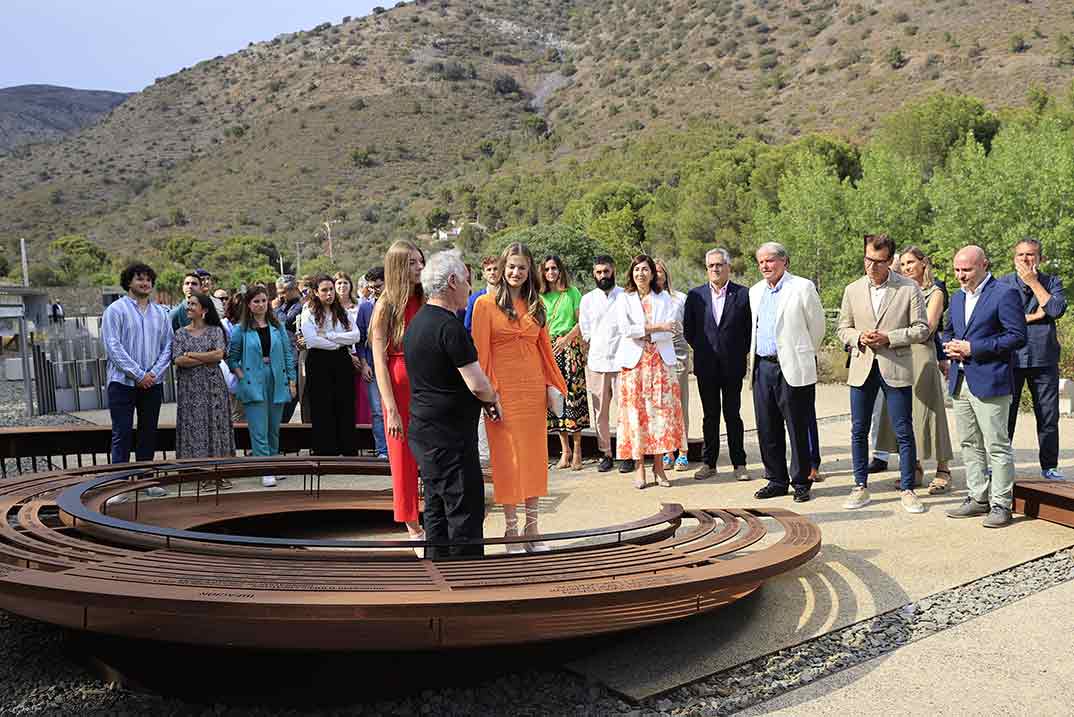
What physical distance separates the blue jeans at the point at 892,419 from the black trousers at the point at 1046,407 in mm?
976

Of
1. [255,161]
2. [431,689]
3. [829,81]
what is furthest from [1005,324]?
[255,161]

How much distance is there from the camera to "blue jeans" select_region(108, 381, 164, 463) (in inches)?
298

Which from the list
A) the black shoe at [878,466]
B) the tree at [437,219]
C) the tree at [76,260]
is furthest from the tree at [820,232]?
the tree at [76,260]

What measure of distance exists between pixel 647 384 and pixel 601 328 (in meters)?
0.73

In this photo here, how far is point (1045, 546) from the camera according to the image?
18.5 feet

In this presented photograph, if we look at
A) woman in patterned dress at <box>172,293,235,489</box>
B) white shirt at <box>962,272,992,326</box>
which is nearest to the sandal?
white shirt at <box>962,272,992,326</box>

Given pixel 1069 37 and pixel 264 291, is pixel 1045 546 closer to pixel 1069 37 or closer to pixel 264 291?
pixel 264 291

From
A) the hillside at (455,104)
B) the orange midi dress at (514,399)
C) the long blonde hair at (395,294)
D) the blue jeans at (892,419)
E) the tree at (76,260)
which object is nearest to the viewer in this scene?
the long blonde hair at (395,294)

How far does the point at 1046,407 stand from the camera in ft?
23.6

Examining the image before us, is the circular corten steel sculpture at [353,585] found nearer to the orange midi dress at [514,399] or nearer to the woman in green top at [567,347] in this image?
the orange midi dress at [514,399]

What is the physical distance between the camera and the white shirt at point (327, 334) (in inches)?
329

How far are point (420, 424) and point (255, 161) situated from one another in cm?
7895

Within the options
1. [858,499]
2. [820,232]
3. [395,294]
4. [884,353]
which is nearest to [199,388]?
[395,294]

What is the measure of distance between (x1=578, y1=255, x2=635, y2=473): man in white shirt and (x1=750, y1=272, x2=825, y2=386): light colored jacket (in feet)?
4.90
